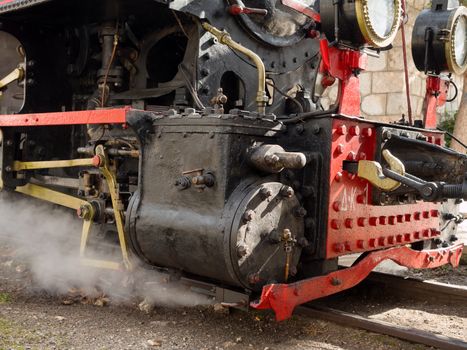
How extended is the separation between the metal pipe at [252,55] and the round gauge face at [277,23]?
1.07 ft

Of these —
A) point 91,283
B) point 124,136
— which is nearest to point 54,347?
point 91,283

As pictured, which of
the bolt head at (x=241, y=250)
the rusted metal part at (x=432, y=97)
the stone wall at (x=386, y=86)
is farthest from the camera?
the stone wall at (x=386, y=86)

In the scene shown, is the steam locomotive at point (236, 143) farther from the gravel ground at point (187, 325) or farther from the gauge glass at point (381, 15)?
the gravel ground at point (187, 325)

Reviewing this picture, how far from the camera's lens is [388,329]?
9.05 feet

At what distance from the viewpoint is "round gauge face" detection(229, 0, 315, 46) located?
3.57 metres

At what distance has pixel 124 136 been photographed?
3.27 m

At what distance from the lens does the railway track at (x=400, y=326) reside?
2.62 m

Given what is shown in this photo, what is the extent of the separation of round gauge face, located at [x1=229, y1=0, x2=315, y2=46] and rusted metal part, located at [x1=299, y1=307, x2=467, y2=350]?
1.72 meters

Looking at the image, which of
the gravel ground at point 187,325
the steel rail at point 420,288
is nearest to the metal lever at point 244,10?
the gravel ground at point 187,325

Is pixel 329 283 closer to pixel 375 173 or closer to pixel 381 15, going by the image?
pixel 375 173

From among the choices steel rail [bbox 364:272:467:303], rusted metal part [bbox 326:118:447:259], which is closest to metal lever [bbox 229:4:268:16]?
rusted metal part [bbox 326:118:447:259]

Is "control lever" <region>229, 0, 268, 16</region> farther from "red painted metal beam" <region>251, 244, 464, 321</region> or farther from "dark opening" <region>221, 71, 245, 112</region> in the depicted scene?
"red painted metal beam" <region>251, 244, 464, 321</region>

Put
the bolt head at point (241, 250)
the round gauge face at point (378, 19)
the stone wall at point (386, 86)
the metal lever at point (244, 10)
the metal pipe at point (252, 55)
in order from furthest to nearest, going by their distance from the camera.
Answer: the stone wall at point (386, 86) < the metal lever at point (244, 10) < the metal pipe at point (252, 55) < the round gauge face at point (378, 19) < the bolt head at point (241, 250)

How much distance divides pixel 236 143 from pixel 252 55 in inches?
27.9
